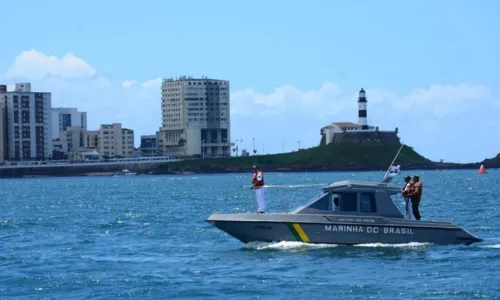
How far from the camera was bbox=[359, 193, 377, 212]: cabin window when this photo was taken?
31688 millimetres

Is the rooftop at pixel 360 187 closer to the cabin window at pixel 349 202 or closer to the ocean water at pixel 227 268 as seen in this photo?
the cabin window at pixel 349 202

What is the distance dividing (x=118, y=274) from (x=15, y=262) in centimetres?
431

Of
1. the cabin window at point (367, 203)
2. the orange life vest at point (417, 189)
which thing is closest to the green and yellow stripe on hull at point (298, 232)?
the cabin window at point (367, 203)

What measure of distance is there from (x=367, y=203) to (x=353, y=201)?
0.41 meters

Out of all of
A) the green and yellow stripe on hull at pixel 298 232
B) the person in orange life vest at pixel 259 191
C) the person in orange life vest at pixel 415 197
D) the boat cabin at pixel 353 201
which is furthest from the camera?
the person in orange life vest at pixel 259 191

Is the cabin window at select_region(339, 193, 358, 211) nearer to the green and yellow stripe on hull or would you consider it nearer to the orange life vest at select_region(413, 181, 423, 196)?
the green and yellow stripe on hull

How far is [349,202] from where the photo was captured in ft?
104

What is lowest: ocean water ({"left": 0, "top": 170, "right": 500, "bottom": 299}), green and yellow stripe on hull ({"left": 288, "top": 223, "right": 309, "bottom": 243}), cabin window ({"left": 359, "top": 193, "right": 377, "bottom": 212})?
ocean water ({"left": 0, "top": 170, "right": 500, "bottom": 299})

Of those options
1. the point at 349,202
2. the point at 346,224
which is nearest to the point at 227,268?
the point at 346,224

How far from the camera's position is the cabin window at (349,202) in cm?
3164

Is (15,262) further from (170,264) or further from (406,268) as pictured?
(406,268)

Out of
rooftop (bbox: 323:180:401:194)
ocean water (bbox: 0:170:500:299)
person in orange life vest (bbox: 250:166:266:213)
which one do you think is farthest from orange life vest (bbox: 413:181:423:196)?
person in orange life vest (bbox: 250:166:266:213)

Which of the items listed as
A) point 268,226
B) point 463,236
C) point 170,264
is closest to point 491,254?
point 463,236

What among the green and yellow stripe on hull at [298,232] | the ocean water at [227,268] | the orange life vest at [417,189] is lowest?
the ocean water at [227,268]
